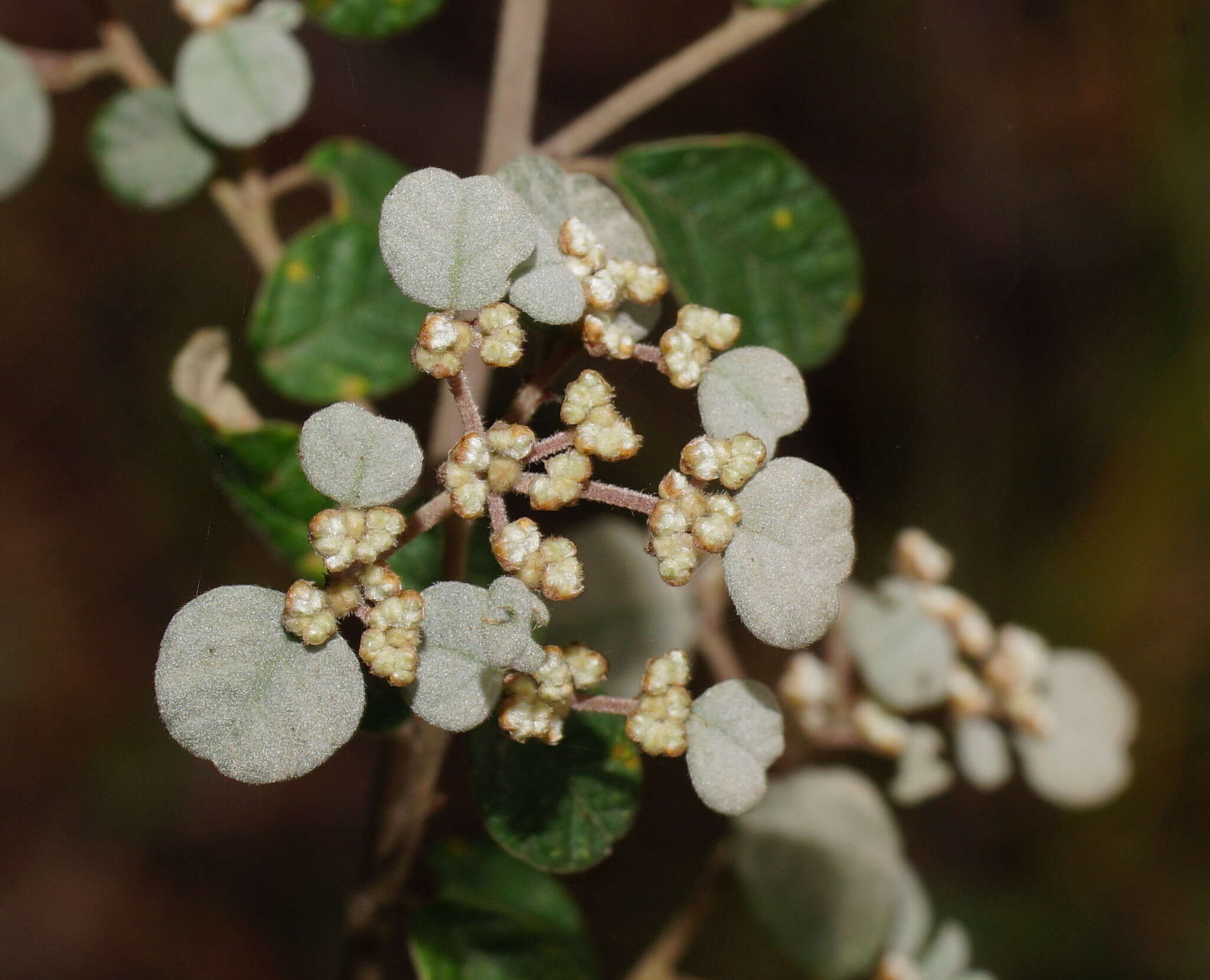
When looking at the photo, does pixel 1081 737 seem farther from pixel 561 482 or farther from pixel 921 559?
pixel 561 482

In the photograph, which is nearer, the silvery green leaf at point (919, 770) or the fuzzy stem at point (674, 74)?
the fuzzy stem at point (674, 74)

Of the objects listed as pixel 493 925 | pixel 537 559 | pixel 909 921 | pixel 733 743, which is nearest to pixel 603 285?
pixel 537 559

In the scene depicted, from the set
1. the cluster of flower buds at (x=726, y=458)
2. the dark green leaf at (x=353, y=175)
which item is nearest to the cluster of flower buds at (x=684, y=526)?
the cluster of flower buds at (x=726, y=458)

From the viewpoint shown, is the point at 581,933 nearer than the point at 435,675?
No

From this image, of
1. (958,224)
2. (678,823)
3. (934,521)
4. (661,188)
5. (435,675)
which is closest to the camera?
(435,675)

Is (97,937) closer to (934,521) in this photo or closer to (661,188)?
(934,521)

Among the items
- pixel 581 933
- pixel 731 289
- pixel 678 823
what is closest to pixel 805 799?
pixel 581 933

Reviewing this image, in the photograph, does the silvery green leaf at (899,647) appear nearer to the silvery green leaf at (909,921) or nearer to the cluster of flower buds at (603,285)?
the silvery green leaf at (909,921)

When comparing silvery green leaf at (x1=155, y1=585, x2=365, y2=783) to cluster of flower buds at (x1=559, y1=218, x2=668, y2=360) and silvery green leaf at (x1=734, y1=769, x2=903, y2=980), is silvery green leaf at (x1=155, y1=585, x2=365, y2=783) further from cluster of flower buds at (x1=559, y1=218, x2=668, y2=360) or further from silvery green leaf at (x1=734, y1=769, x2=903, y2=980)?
silvery green leaf at (x1=734, y1=769, x2=903, y2=980)
